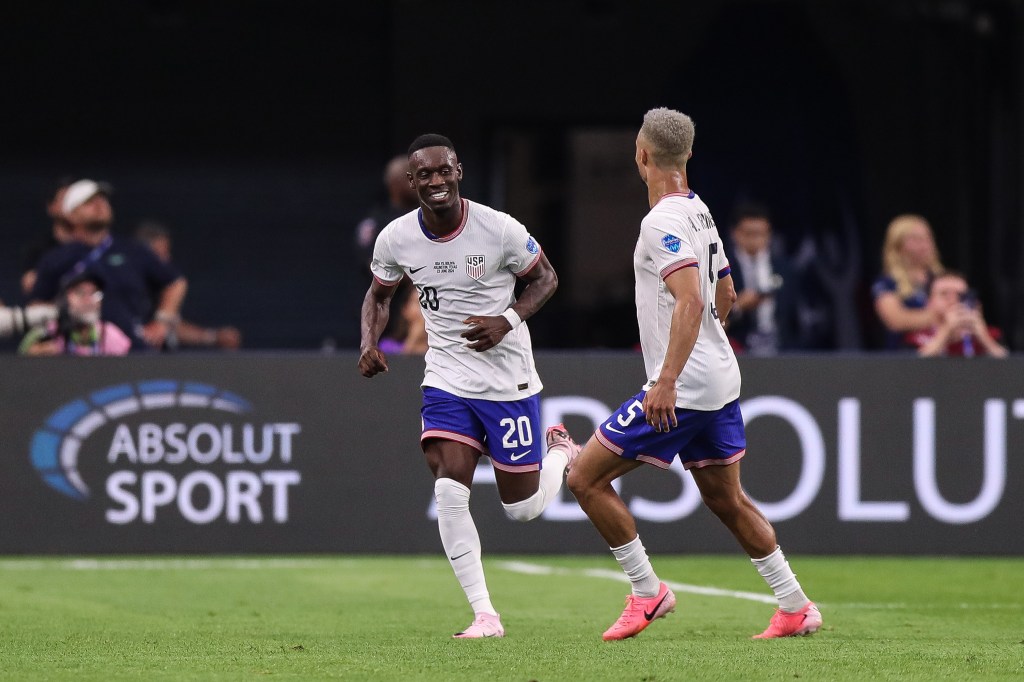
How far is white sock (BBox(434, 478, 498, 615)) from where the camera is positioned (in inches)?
297

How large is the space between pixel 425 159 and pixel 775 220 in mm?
10784

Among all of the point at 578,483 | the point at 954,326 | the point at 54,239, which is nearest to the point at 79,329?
the point at 54,239

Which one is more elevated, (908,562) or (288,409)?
(288,409)

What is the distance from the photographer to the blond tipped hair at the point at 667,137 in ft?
23.4

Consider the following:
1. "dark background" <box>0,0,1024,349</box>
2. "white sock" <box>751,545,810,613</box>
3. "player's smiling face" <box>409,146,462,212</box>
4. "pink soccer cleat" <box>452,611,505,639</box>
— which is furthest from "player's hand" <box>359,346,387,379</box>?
"dark background" <box>0,0,1024,349</box>

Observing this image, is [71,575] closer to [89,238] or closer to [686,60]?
[89,238]

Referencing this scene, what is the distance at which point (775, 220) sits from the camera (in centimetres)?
1777

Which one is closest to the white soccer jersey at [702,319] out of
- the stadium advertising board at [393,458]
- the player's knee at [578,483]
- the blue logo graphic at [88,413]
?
the player's knee at [578,483]

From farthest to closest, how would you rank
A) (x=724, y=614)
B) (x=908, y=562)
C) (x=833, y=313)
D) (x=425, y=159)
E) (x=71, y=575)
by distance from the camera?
(x=833, y=313), (x=908, y=562), (x=71, y=575), (x=724, y=614), (x=425, y=159)

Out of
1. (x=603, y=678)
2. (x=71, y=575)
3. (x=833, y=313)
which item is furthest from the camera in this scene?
(x=833, y=313)

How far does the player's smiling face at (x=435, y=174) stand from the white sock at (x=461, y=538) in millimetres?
1197

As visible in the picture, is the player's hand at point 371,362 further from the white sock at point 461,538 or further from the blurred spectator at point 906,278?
the blurred spectator at point 906,278

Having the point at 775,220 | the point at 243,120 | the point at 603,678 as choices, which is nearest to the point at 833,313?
the point at 775,220

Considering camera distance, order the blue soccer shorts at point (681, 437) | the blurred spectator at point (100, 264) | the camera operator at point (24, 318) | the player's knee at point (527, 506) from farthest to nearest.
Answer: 1. the blurred spectator at point (100, 264)
2. the camera operator at point (24, 318)
3. the player's knee at point (527, 506)
4. the blue soccer shorts at point (681, 437)
